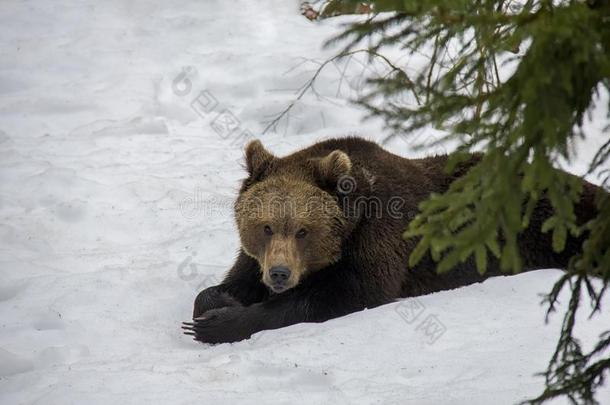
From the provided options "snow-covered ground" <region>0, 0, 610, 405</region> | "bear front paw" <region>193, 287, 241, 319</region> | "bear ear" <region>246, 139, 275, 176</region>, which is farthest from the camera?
"bear ear" <region>246, 139, 275, 176</region>

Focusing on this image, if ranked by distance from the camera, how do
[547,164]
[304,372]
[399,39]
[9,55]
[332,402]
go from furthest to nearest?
[9,55] → [304,372] → [332,402] → [399,39] → [547,164]

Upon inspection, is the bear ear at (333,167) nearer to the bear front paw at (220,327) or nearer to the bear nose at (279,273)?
the bear nose at (279,273)

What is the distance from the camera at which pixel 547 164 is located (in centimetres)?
286

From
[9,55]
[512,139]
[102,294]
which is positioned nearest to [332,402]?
[512,139]

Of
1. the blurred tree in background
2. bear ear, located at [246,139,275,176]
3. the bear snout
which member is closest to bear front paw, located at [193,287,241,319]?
the bear snout

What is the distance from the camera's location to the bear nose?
5688 millimetres

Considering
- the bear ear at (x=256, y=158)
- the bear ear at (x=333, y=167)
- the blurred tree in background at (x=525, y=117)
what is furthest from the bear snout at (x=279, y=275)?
the blurred tree in background at (x=525, y=117)

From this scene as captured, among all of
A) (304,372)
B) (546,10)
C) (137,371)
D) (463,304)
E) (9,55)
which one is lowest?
(9,55)

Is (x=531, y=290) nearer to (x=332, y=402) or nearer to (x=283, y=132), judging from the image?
(x=332, y=402)

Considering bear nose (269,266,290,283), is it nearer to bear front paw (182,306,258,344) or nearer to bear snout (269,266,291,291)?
bear snout (269,266,291,291)

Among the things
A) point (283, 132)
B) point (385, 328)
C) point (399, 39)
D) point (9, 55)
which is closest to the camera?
point (399, 39)

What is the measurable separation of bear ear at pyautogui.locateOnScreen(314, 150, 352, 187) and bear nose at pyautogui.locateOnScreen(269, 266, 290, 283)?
2.78ft

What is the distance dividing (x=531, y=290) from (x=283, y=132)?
198 inches

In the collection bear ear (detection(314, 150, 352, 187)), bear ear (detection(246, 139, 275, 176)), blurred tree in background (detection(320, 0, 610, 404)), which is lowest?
bear ear (detection(246, 139, 275, 176))
